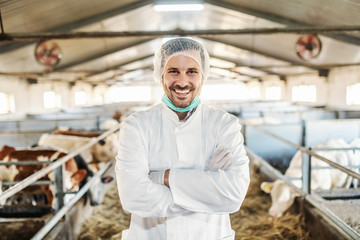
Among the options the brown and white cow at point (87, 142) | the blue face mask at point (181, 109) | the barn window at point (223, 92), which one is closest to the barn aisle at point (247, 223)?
the brown and white cow at point (87, 142)

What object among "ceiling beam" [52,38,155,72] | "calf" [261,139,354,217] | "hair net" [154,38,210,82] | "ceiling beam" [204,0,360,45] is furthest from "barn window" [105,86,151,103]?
"hair net" [154,38,210,82]

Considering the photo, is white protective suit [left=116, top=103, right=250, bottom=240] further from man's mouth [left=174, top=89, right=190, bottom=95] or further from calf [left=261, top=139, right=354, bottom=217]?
calf [left=261, top=139, right=354, bottom=217]

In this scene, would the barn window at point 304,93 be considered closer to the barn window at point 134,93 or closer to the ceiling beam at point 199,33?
the ceiling beam at point 199,33

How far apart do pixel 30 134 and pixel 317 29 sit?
6118 mm

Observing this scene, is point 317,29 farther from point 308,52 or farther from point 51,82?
point 51,82

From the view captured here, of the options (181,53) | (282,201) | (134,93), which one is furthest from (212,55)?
(181,53)

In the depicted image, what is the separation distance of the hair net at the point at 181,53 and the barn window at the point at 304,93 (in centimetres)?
1442

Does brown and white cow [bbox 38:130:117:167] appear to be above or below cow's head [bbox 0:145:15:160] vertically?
below

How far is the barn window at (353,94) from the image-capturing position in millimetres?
11164

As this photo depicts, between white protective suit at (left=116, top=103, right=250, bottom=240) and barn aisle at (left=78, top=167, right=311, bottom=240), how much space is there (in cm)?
167

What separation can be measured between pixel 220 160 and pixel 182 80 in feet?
1.40

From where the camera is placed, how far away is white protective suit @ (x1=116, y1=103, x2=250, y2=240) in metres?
1.30

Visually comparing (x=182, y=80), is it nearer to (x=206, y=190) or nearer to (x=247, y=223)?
(x=206, y=190)

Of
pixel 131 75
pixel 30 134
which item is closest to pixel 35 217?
pixel 30 134
